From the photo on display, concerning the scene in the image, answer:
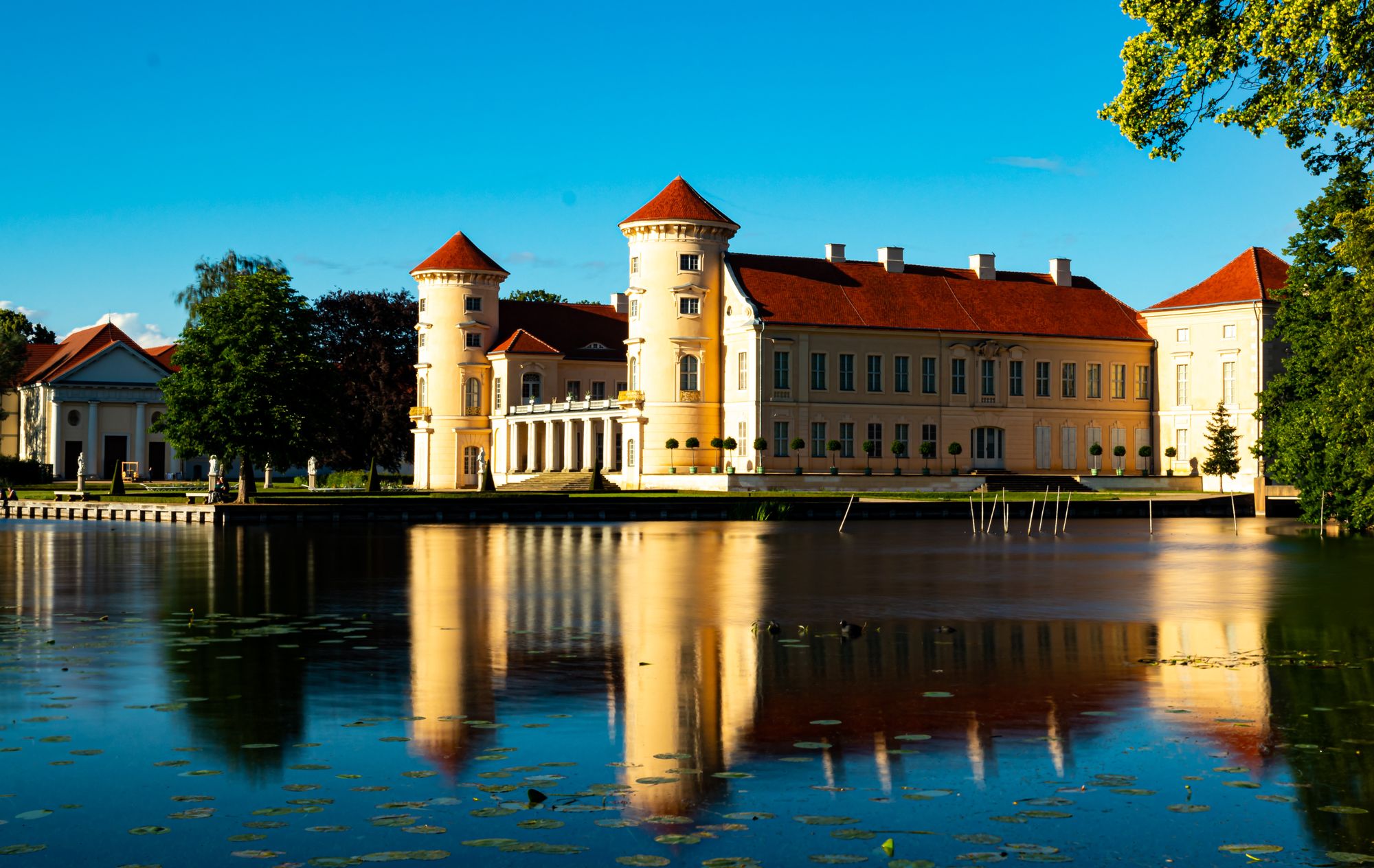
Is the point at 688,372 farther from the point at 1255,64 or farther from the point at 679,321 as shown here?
the point at 1255,64

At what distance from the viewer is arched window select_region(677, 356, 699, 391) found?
264ft

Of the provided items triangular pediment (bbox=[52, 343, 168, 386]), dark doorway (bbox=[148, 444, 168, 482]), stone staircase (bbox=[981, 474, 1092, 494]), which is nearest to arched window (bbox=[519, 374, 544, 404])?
triangular pediment (bbox=[52, 343, 168, 386])

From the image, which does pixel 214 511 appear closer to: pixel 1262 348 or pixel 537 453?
pixel 537 453

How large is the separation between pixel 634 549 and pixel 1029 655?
2145cm

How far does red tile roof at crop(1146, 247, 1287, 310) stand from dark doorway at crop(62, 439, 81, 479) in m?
65.8

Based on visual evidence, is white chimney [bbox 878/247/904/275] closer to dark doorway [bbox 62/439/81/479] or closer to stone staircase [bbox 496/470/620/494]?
stone staircase [bbox 496/470/620/494]

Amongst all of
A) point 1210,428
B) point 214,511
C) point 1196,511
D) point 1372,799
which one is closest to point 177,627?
point 1372,799

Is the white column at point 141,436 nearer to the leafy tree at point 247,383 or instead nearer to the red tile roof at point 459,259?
the red tile roof at point 459,259

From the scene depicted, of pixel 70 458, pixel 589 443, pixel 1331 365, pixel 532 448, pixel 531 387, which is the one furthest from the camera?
pixel 70 458

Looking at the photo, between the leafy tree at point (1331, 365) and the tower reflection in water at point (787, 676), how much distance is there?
49.3ft

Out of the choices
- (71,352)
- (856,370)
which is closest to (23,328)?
(71,352)

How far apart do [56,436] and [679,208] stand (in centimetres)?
4535

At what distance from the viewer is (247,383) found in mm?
55188

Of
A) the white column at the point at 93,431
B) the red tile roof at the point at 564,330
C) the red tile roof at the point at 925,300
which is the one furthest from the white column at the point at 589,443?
the white column at the point at 93,431
